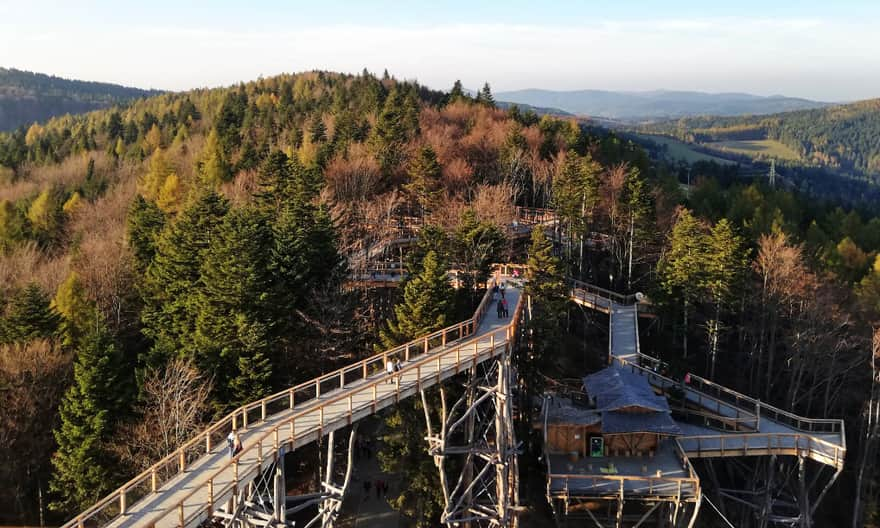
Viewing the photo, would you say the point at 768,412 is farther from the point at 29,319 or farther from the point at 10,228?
the point at 10,228

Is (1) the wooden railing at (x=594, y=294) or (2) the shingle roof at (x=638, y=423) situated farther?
(1) the wooden railing at (x=594, y=294)

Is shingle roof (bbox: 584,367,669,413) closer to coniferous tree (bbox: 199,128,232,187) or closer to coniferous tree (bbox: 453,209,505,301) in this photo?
coniferous tree (bbox: 453,209,505,301)

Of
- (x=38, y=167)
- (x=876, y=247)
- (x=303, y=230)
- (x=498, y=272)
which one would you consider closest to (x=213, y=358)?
(x=303, y=230)

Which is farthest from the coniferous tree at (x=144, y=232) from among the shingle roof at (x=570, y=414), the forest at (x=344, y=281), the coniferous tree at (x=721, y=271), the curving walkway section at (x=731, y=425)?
the coniferous tree at (x=721, y=271)

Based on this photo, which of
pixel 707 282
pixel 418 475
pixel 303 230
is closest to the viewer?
pixel 418 475

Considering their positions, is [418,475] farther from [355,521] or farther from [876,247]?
[876,247]

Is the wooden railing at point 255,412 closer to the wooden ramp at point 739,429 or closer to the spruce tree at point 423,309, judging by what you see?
the spruce tree at point 423,309

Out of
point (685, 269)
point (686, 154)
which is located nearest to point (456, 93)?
point (685, 269)
